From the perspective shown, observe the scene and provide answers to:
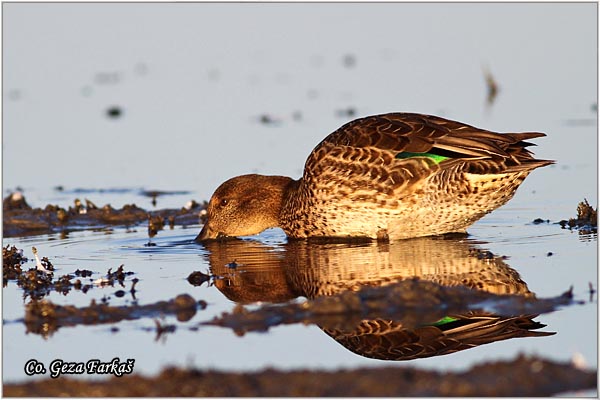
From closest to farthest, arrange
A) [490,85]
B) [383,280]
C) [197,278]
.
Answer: [383,280]
[197,278]
[490,85]

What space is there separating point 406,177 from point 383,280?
179 centimetres

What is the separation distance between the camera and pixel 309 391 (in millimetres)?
6246

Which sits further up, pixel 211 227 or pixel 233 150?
pixel 233 150

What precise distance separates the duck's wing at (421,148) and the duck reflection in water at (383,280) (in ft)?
2.46

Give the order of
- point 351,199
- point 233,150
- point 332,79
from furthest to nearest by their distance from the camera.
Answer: point 332,79 < point 233,150 < point 351,199

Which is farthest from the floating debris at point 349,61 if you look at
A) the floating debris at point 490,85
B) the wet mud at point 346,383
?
the wet mud at point 346,383

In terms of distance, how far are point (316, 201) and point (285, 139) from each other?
6.21m

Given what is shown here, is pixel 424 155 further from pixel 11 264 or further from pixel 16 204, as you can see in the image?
pixel 16 204

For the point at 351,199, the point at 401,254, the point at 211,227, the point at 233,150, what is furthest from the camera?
the point at 233,150

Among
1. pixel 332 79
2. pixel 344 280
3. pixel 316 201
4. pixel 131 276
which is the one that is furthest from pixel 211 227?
pixel 332 79

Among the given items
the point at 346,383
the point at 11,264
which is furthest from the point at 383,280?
the point at 11,264

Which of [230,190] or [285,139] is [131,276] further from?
[285,139]

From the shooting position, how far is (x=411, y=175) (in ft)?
34.5

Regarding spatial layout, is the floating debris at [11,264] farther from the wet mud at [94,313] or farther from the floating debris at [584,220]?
the floating debris at [584,220]
